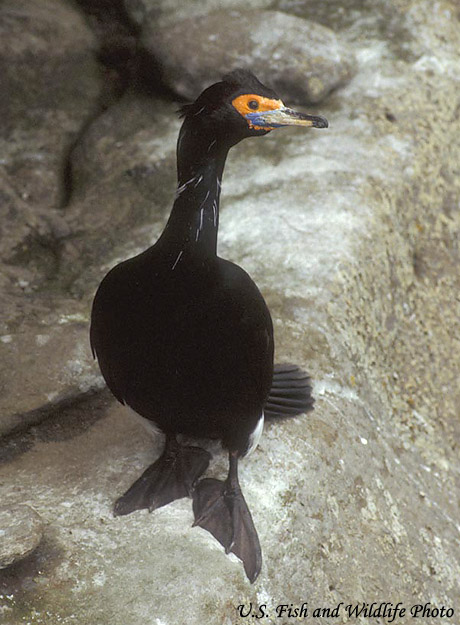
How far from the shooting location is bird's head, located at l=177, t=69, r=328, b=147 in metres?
2.21

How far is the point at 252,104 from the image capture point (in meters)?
2.24

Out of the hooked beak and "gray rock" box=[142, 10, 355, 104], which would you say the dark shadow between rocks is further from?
"gray rock" box=[142, 10, 355, 104]

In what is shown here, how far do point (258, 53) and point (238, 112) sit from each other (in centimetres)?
287

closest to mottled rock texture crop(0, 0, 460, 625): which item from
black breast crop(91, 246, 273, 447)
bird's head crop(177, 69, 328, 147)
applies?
black breast crop(91, 246, 273, 447)

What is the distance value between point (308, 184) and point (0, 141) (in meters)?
1.98

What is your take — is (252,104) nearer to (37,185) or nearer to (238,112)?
(238,112)

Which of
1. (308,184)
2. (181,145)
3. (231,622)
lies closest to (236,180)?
(308,184)

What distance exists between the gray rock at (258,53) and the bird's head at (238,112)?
8.84ft

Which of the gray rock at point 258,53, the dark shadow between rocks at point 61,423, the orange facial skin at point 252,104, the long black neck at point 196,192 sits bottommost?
the dark shadow between rocks at point 61,423

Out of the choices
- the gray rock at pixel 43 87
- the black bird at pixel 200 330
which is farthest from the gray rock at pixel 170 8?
the black bird at pixel 200 330

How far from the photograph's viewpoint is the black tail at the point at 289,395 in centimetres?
297

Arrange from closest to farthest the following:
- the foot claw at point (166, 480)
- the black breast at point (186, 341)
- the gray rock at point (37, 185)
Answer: the black breast at point (186, 341)
the foot claw at point (166, 480)
the gray rock at point (37, 185)

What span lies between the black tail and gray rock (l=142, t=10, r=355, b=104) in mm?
2402

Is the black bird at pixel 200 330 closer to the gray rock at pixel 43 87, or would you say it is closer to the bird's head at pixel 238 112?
the bird's head at pixel 238 112
